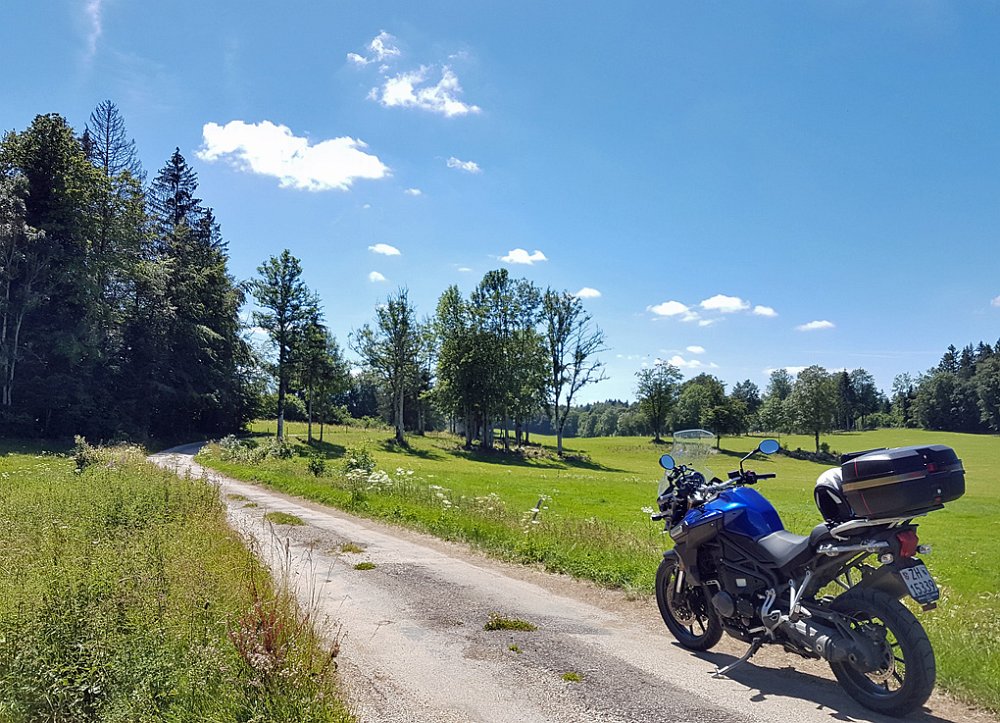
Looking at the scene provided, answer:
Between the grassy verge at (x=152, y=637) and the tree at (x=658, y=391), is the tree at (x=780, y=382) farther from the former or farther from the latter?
the grassy verge at (x=152, y=637)

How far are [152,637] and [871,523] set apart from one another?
538 cm

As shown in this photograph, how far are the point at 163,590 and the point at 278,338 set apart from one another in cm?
4675

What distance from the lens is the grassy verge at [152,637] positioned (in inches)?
151

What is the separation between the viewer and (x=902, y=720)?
396 cm

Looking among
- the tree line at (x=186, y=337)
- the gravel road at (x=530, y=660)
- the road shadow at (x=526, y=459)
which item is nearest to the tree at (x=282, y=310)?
the tree line at (x=186, y=337)

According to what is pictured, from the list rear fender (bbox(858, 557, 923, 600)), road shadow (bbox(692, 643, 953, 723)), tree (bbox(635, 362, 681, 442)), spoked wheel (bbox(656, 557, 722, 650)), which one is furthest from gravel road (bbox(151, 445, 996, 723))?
tree (bbox(635, 362, 681, 442))

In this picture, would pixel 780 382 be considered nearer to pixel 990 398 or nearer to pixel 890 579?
pixel 990 398

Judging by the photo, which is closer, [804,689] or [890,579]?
[890,579]

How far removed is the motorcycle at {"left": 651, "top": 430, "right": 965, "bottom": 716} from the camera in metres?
3.90

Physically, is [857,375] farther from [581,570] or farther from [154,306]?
[581,570]

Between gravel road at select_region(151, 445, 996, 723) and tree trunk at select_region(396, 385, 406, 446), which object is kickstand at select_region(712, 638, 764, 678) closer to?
gravel road at select_region(151, 445, 996, 723)

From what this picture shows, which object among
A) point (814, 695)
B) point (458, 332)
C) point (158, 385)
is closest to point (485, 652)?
point (814, 695)

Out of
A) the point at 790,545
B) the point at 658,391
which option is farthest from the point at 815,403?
the point at 790,545

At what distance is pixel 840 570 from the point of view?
439 cm
